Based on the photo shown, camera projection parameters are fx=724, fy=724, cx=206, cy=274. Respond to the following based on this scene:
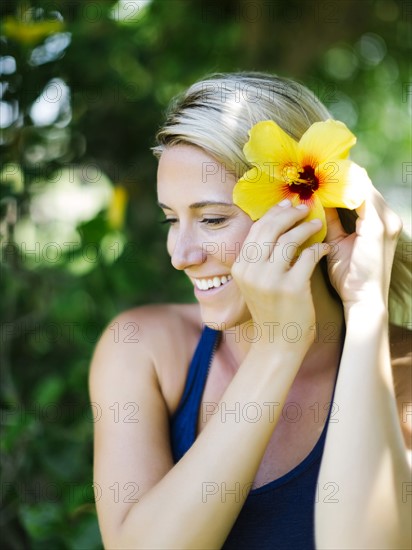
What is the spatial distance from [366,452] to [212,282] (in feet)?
1.57

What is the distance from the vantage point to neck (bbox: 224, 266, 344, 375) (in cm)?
170

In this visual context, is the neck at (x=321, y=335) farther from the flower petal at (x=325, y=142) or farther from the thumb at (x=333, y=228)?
the flower petal at (x=325, y=142)

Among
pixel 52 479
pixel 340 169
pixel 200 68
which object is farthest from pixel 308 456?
pixel 200 68

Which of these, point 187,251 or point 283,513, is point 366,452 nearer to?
point 283,513

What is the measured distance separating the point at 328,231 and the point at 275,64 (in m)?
3.43

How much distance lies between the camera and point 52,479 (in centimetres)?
228

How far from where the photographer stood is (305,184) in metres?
1.41

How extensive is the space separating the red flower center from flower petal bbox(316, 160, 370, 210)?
0.02 meters

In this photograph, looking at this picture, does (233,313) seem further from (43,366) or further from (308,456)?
(43,366)

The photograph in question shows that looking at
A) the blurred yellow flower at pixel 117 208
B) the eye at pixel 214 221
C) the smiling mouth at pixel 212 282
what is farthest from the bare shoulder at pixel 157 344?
the blurred yellow flower at pixel 117 208

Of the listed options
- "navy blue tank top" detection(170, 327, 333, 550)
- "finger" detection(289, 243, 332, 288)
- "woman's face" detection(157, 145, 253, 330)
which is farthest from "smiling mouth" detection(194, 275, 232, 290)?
"navy blue tank top" detection(170, 327, 333, 550)

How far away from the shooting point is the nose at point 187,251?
151cm

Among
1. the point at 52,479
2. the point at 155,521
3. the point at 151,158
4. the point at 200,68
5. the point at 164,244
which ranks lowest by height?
the point at 52,479

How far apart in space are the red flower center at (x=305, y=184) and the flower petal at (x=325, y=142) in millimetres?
15
